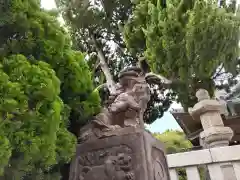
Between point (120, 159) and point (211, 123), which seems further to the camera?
point (211, 123)

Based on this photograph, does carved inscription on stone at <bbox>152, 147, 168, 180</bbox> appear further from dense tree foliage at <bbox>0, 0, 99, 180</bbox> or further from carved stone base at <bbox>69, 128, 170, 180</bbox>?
dense tree foliage at <bbox>0, 0, 99, 180</bbox>

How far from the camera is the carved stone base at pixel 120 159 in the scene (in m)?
1.61

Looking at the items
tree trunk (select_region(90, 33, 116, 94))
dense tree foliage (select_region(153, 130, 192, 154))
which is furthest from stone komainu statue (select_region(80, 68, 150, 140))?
dense tree foliage (select_region(153, 130, 192, 154))

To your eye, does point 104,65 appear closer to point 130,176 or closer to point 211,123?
point 211,123

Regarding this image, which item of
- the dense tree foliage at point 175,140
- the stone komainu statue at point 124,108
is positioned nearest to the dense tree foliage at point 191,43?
the dense tree foliage at point 175,140

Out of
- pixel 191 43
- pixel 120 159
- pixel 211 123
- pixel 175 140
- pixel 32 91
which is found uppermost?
pixel 191 43

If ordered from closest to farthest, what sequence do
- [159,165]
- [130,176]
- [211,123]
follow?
1. [130,176]
2. [159,165]
3. [211,123]

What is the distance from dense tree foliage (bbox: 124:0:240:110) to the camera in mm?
4238

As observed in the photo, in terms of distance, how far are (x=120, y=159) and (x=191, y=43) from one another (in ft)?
9.88

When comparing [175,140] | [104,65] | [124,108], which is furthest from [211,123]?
[175,140]

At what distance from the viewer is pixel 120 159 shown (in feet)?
5.42

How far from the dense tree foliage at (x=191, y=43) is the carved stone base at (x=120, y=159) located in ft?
8.93

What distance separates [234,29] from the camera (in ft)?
14.3

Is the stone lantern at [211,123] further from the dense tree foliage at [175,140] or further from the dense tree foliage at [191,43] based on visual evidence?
the dense tree foliage at [175,140]
